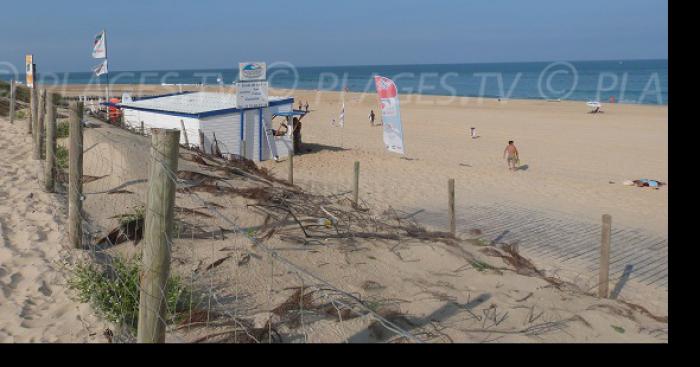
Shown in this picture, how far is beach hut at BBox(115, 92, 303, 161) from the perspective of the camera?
18.4 meters

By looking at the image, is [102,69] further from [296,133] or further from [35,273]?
[35,273]

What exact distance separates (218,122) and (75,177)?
12508mm

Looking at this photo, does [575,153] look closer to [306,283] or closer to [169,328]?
[306,283]

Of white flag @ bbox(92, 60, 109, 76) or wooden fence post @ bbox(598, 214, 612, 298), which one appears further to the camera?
white flag @ bbox(92, 60, 109, 76)

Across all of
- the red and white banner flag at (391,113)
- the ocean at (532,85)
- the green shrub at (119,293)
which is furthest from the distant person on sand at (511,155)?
the ocean at (532,85)

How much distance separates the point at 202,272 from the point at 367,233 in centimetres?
328

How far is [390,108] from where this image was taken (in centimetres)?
1625

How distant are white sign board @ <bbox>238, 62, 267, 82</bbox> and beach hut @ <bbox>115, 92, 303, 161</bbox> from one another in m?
1.00

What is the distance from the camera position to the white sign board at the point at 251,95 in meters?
19.0

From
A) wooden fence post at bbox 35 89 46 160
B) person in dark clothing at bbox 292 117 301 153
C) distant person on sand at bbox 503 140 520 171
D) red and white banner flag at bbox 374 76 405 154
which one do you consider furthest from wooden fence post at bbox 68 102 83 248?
distant person on sand at bbox 503 140 520 171

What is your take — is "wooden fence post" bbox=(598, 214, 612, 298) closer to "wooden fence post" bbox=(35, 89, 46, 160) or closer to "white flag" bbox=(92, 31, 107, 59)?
"wooden fence post" bbox=(35, 89, 46, 160)

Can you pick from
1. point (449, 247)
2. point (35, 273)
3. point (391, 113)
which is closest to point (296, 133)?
point (391, 113)

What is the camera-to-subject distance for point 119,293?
17.0 ft
